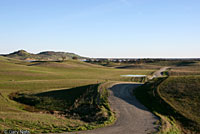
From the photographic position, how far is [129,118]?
75.7ft

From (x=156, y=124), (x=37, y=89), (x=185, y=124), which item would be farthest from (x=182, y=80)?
(x=37, y=89)

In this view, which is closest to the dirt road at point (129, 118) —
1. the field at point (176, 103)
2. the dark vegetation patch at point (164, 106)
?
the field at point (176, 103)

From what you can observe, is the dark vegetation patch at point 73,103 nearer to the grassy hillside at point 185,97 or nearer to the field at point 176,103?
the field at point 176,103

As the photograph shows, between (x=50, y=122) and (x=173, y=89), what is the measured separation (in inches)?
860

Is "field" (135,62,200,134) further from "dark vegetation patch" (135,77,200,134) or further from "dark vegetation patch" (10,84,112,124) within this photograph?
"dark vegetation patch" (10,84,112,124)

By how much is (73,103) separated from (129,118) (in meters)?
11.4

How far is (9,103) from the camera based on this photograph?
1268 inches

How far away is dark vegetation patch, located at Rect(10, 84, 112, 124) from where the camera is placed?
25234 mm

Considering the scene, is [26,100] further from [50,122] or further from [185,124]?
[185,124]

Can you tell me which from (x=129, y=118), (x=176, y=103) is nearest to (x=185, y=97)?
(x=176, y=103)

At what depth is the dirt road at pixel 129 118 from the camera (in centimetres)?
1920

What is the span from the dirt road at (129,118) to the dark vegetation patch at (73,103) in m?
1.46

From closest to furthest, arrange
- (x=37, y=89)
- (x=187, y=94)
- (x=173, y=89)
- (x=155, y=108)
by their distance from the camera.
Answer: (x=155, y=108) → (x=187, y=94) → (x=173, y=89) → (x=37, y=89)

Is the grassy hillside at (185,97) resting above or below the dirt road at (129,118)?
above
